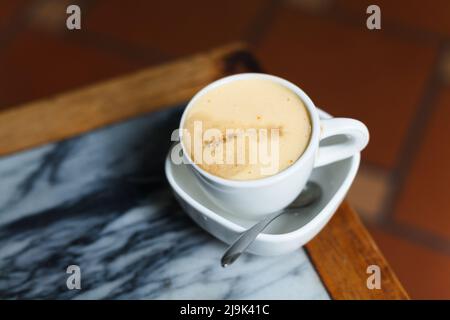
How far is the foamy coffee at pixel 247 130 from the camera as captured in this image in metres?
0.46

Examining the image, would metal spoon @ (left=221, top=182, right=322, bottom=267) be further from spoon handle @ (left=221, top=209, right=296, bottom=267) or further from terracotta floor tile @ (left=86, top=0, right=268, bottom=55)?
terracotta floor tile @ (left=86, top=0, right=268, bottom=55)

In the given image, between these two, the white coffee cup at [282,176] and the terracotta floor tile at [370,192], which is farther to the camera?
the terracotta floor tile at [370,192]

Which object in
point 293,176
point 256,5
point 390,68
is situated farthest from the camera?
point 256,5

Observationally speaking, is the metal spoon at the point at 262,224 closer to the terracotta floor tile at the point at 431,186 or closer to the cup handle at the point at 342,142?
the cup handle at the point at 342,142

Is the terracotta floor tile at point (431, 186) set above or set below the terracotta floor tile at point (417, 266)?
above

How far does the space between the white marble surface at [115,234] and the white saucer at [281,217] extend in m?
0.04

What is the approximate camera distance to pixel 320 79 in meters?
1.15

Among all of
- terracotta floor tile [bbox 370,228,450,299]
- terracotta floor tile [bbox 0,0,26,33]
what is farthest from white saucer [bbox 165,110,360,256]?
terracotta floor tile [bbox 0,0,26,33]

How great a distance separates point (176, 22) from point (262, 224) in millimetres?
907

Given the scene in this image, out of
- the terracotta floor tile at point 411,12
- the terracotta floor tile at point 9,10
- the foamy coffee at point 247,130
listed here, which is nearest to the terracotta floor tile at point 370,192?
the terracotta floor tile at point 411,12

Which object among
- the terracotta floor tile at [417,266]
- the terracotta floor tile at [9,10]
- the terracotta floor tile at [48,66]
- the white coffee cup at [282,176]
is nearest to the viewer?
the white coffee cup at [282,176]

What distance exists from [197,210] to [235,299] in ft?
0.33

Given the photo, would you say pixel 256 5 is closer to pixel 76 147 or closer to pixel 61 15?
pixel 61 15

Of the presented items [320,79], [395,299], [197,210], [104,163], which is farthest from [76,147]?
[320,79]
